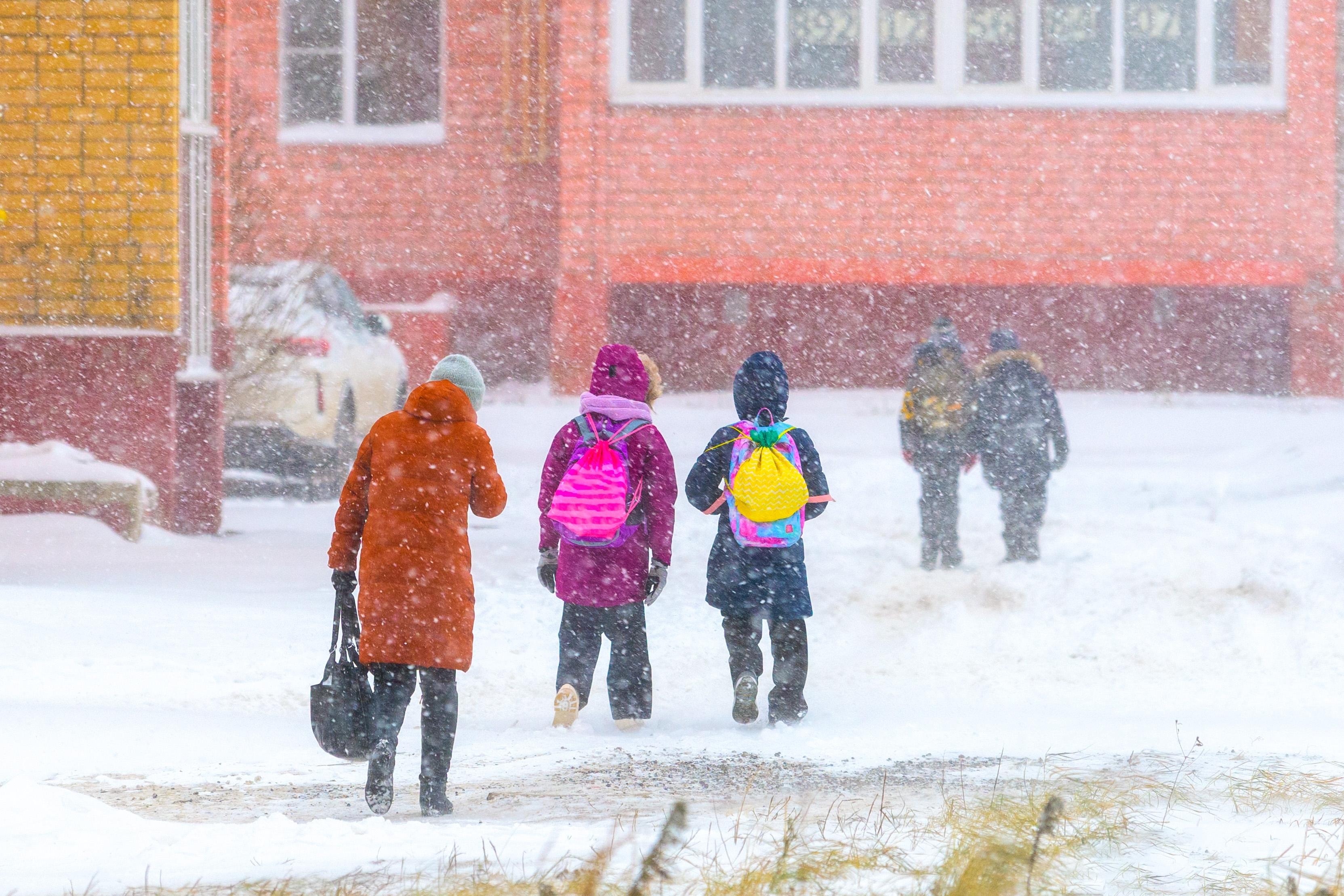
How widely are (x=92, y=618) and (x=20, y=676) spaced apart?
120 centimetres

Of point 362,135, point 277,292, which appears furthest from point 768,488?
point 362,135

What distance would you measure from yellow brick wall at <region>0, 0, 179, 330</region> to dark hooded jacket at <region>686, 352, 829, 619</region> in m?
5.58

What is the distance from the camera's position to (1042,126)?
17.1 metres

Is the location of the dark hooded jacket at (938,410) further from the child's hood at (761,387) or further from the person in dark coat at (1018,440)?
the child's hood at (761,387)

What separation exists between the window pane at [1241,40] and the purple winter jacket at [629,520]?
13364 millimetres

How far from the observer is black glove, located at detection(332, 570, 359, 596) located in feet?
16.4

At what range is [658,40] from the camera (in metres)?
17.4

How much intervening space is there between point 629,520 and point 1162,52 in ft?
43.0

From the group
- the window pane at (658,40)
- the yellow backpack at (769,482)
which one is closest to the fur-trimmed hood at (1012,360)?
the yellow backpack at (769,482)

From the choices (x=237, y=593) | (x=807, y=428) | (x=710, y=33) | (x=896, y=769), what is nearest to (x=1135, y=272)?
(x=807, y=428)

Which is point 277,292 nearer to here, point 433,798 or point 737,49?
point 737,49

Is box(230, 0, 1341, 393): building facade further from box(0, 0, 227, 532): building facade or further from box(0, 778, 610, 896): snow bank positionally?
box(0, 778, 610, 896): snow bank

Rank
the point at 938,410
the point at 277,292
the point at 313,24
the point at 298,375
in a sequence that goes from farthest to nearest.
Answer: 1. the point at 313,24
2. the point at 277,292
3. the point at 298,375
4. the point at 938,410

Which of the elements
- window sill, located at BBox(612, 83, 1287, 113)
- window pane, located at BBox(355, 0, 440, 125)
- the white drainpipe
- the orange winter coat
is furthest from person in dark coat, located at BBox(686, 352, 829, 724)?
window pane, located at BBox(355, 0, 440, 125)
